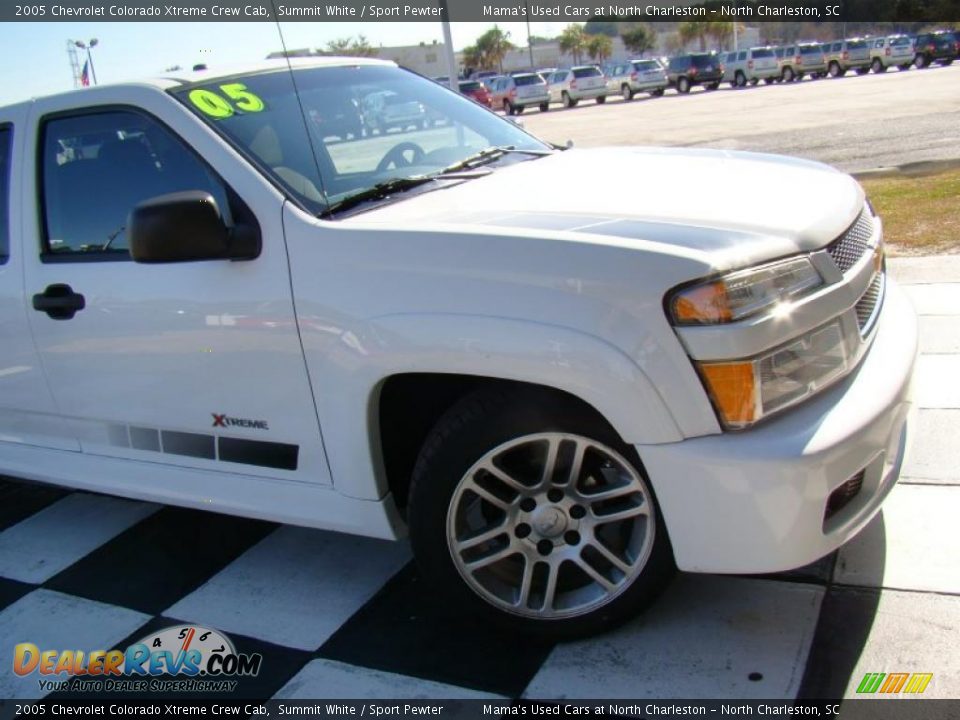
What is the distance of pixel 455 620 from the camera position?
3.11 meters

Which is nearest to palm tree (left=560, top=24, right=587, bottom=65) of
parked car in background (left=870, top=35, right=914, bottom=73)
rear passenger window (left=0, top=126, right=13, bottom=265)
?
parked car in background (left=870, top=35, right=914, bottom=73)

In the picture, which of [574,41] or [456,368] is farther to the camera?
[574,41]

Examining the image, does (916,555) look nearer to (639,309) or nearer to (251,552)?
(639,309)

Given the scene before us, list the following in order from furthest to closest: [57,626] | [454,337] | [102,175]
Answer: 1. [102,175]
2. [57,626]
3. [454,337]

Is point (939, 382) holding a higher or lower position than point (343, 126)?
lower

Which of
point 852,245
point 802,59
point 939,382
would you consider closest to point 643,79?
point 802,59

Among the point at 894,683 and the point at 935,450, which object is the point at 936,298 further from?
the point at 894,683

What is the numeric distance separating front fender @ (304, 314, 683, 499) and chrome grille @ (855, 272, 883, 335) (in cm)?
84

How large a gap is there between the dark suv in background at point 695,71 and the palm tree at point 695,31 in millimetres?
44154

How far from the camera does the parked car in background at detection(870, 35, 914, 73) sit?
39.4 meters

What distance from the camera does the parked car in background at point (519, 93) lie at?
3872 centimetres

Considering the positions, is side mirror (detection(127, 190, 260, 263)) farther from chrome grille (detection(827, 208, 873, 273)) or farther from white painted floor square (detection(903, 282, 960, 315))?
white painted floor square (detection(903, 282, 960, 315))

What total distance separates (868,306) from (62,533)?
3482 millimetres

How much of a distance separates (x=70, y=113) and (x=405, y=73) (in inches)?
56.7
